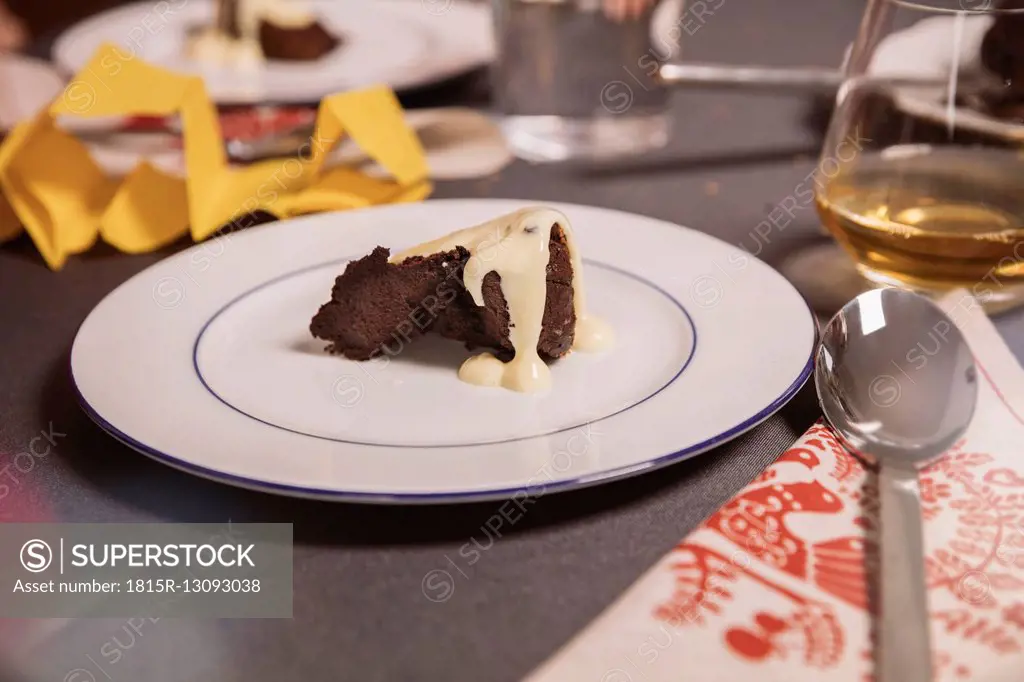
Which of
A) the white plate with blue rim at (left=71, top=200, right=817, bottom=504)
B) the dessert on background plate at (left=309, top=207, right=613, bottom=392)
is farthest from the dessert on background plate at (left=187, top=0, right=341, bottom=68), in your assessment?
the dessert on background plate at (left=309, top=207, right=613, bottom=392)

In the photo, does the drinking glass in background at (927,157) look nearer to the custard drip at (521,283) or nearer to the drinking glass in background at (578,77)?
the custard drip at (521,283)

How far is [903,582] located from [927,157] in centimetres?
53

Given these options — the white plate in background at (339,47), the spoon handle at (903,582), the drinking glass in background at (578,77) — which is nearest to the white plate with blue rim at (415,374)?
the spoon handle at (903,582)

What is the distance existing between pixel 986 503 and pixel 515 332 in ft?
1.21

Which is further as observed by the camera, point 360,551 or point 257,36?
point 257,36

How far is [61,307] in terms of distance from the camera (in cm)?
106

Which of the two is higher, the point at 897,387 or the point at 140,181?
the point at 897,387

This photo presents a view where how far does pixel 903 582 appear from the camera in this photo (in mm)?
604

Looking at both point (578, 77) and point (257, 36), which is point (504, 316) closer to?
point (578, 77)

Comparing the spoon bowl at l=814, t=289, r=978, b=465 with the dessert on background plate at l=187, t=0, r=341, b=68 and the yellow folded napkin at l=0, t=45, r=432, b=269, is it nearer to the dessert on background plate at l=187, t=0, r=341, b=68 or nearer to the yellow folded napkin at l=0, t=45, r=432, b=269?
the yellow folded napkin at l=0, t=45, r=432, b=269

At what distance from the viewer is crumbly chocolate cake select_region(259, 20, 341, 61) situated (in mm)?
1619

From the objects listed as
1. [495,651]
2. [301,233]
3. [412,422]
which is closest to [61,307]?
[301,233]

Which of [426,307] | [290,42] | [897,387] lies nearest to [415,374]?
[426,307]

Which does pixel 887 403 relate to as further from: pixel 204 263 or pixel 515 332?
pixel 204 263
